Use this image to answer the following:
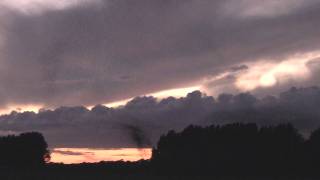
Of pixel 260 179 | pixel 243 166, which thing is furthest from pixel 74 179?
pixel 243 166

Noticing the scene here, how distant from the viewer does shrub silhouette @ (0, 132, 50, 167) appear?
543 ft

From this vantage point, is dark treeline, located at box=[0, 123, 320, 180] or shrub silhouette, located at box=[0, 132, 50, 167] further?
shrub silhouette, located at box=[0, 132, 50, 167]

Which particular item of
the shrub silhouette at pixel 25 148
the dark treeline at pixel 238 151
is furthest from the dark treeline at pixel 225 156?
the shrub silhouette at pixel 25 148

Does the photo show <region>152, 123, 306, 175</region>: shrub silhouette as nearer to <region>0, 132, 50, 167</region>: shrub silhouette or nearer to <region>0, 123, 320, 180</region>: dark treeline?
<region>0, 123, 320, 180</region>: dark treeline

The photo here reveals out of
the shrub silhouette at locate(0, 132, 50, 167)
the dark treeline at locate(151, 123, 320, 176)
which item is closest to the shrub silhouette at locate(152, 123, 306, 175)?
the dark treeline at locate(151, 123, 320, 176)

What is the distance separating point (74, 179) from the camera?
73188mm

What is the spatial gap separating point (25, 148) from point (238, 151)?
2861 inches

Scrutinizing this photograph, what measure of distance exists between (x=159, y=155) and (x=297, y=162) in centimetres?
3795

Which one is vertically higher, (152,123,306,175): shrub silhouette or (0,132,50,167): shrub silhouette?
(0,132,50,167): shrub silhouette

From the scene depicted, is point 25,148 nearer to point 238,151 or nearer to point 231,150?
point 231,150

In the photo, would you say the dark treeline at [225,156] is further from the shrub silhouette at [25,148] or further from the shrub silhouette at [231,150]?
the shrub silhouette at [25,148]

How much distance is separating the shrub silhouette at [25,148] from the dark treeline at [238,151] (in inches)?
1634

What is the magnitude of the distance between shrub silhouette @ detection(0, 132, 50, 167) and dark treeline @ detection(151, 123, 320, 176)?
41.5 meters

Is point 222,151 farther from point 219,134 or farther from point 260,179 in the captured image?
point 260,179
